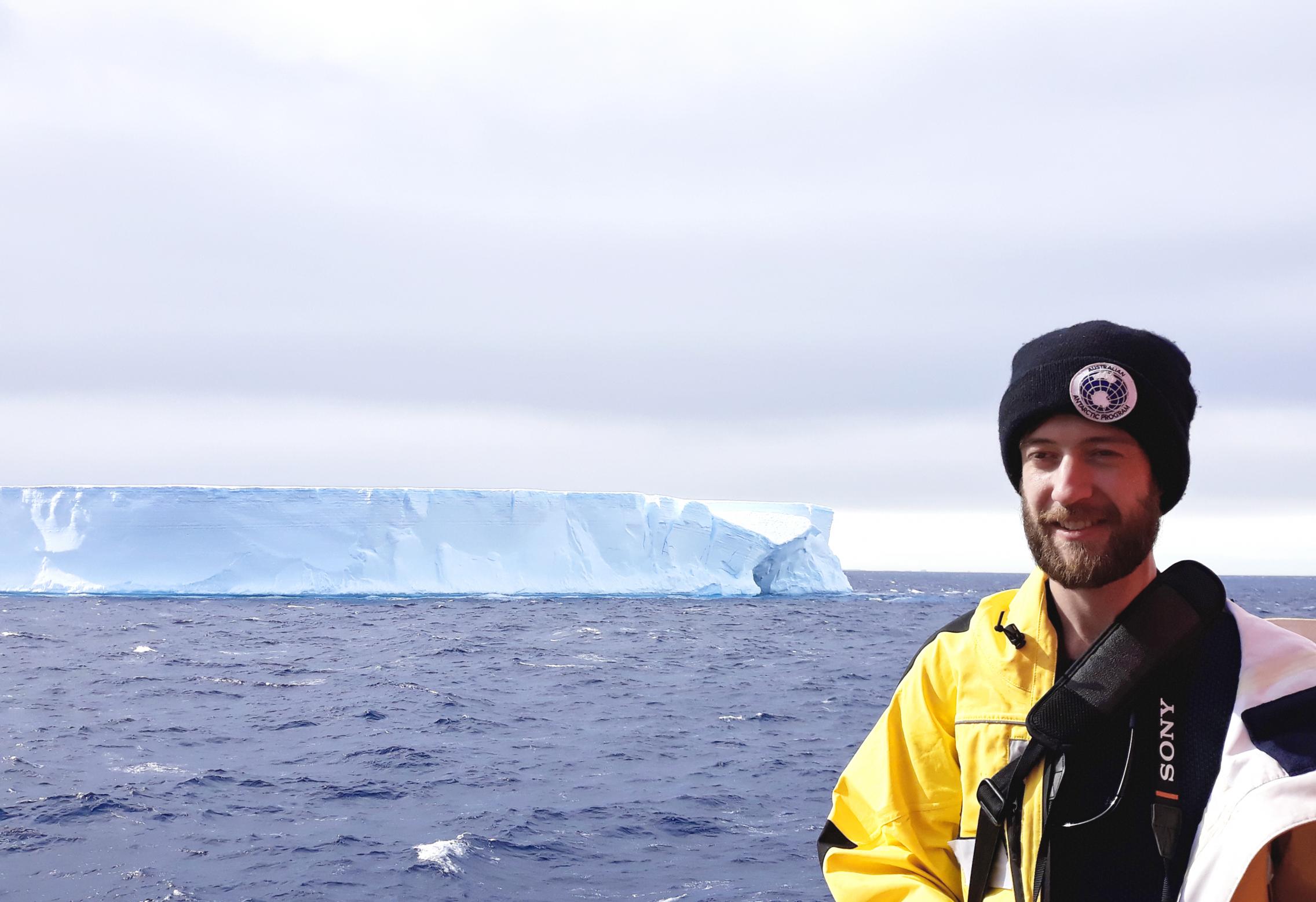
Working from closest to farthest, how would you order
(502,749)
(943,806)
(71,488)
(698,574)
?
1. (943,806)
2. (502,749)
3. (71,488)
4. (698,574)

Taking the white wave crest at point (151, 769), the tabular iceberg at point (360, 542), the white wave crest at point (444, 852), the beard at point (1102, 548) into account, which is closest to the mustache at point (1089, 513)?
the beard at point (1102, 548)

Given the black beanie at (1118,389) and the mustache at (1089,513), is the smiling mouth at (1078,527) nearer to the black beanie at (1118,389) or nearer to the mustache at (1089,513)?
the mustache at (1089,513)

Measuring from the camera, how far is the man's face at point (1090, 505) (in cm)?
142

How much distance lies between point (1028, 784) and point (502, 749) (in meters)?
10.3

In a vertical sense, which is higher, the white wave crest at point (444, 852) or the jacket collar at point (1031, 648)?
the jacket collar at point (1031, 648)

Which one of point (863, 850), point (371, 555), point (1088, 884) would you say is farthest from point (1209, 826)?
point (371, 555)

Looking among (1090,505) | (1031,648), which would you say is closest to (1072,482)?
(1090,505)

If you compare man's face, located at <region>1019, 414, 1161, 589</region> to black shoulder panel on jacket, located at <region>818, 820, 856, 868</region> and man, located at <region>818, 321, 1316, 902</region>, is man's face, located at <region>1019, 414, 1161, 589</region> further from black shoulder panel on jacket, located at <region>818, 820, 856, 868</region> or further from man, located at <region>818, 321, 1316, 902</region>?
black shoulder panel on jacket, located at <region>818, 820, 856, 868</region>

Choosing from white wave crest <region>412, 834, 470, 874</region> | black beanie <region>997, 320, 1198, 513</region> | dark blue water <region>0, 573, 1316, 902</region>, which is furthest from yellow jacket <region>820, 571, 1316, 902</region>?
white wave crest <region>412, 834, 470, 874</region>

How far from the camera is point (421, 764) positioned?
10.4 metres

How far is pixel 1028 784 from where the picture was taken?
142 centimetres

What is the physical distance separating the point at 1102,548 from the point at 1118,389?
0.67ft

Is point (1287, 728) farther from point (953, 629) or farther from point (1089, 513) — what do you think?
point (953, 629)

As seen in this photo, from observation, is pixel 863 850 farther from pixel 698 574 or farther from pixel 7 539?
pixel 7 539
